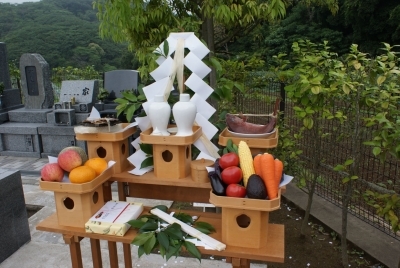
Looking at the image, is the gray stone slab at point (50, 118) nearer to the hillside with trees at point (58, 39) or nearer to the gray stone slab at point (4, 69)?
the gray stone slab at point (4, 69)

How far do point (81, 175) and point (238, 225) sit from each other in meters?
0.84

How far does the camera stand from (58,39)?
19.6 metres

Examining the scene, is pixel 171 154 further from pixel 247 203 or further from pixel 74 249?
pixel 74 249

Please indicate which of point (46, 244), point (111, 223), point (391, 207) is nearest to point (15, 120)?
point (46, 244)

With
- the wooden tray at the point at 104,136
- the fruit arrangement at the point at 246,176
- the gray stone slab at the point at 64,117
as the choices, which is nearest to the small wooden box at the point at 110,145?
the wooden tray at the point at 104,136

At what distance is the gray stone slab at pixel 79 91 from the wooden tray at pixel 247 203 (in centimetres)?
568

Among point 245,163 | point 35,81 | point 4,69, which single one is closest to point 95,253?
point 245,163

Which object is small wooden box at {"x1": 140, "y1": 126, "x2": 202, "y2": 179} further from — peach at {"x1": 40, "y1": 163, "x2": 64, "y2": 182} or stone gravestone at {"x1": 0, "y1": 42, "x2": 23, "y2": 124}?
stone gravestone at {"x1": 0, "y1": 42, "x2": 23, "y2": 124}

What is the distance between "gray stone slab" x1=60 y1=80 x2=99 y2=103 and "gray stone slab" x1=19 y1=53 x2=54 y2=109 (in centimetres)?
43

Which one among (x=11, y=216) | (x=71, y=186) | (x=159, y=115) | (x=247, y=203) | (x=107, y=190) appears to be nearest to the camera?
(x=247, y=203)

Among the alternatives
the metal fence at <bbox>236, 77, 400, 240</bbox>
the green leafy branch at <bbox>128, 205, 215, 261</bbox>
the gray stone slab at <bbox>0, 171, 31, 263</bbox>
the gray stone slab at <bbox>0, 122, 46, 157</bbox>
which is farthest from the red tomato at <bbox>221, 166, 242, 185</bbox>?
the gray stone slab at <bbox>0, 122, 46, 157</bbox>

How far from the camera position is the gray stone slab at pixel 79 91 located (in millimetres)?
6715

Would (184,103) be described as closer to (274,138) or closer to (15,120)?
(274,138)

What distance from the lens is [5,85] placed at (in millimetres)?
7707
